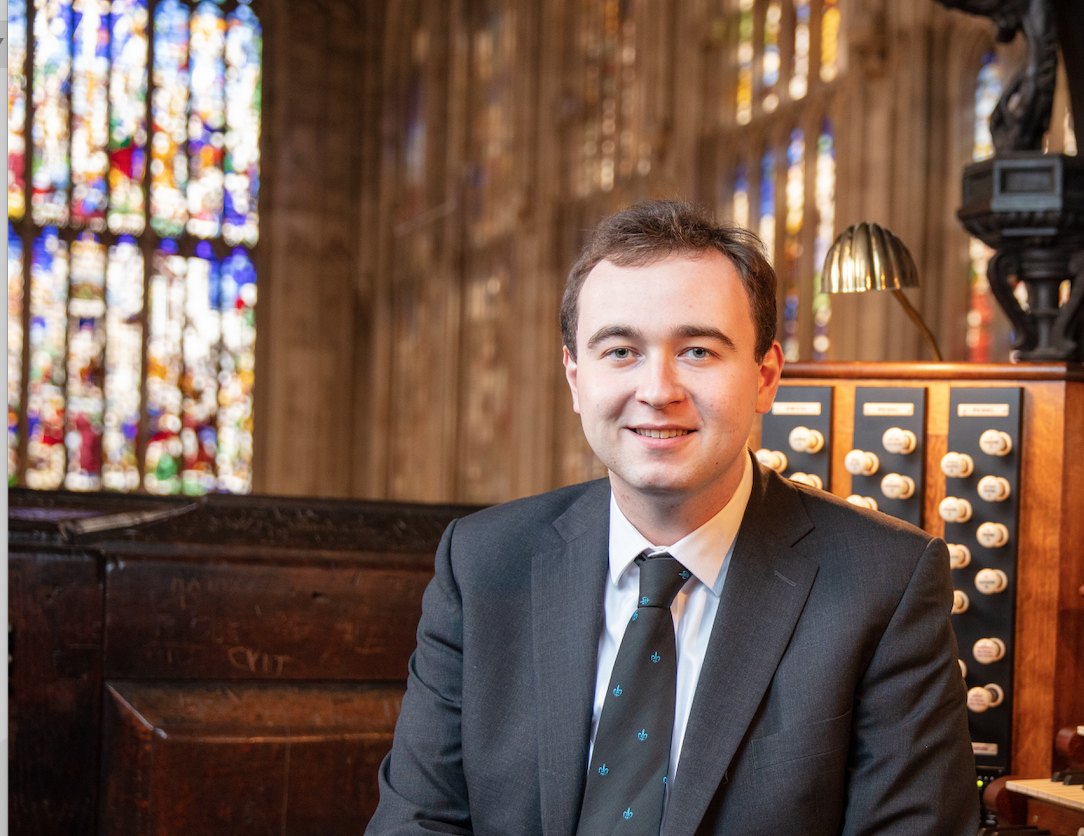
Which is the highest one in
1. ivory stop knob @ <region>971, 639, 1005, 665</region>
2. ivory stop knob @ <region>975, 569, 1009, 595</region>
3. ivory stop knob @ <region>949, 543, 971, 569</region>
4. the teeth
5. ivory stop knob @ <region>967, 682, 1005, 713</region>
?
the teeth

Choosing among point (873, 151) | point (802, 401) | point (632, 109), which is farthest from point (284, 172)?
point (802, 401)

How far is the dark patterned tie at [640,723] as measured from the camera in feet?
5.15

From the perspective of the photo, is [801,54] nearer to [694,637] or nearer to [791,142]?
[791,142]

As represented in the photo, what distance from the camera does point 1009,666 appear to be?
7.96 ft

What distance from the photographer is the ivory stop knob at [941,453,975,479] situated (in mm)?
2496

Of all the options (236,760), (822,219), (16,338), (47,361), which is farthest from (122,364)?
(236,760)

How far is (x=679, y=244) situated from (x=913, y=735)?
70 centimetres

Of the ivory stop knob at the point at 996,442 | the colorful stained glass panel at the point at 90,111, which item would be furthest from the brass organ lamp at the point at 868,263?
the colorful stained glass panel at the point at 90,111

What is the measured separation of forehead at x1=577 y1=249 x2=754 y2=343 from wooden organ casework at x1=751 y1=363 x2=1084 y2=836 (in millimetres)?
1073

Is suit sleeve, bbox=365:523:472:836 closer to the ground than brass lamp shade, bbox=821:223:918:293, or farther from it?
closer to the ground

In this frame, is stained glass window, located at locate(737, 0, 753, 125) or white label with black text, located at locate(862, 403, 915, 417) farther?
stained glass window, located at locate(737, 0, 753, 125)

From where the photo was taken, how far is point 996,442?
8.07 ft

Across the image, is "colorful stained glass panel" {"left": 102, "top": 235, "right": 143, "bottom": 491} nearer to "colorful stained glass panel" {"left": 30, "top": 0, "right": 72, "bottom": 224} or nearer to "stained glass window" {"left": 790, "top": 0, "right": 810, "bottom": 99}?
"colorful stained glass panel" {"left": 30, "top": 0, "right": 72, "bottom": 224}

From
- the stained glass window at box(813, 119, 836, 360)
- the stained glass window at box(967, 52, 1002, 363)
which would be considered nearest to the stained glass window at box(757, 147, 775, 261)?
the stained glass window at box(813, 119, 836, 360)
